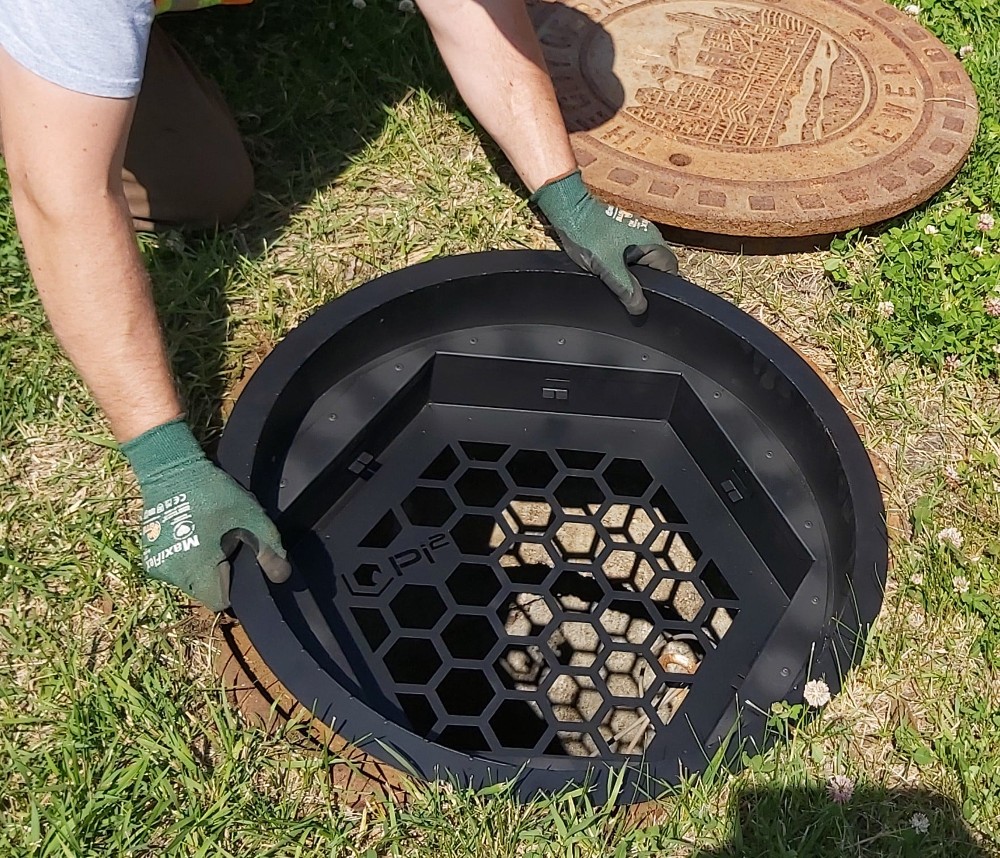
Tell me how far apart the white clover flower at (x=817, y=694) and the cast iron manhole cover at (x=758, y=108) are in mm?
1031

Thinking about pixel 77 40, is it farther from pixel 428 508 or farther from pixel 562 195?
pixel 428 508

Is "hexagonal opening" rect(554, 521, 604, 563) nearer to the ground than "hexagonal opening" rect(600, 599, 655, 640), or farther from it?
farther from it

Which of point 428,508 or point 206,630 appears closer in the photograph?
point 206,630

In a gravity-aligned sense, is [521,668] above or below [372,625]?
below

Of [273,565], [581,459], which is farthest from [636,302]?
[273,565]

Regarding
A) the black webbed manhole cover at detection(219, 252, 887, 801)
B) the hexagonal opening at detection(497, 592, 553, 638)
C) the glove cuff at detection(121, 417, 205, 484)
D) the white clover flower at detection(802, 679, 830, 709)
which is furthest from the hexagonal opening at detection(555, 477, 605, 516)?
the glove cuff at detection(121, 417, 205, 484)

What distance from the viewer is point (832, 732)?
61.8 inches

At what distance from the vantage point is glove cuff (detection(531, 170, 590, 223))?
2062 millimetres

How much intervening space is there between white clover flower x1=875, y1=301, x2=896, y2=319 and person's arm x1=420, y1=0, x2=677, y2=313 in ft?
1.71

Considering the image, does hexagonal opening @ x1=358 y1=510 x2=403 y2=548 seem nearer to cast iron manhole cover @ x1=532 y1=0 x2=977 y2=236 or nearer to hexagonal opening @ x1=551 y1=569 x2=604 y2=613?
hexagonal opening @ x1=551 y1=569 x2=604 y2=613

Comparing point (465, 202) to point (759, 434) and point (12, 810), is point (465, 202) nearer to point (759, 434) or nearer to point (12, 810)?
point (759, 434)

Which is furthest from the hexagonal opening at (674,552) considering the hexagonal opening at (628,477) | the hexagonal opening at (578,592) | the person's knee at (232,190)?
the person's knee at (232,190)

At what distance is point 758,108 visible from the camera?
2.41 metres

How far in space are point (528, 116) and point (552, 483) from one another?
79 cm
